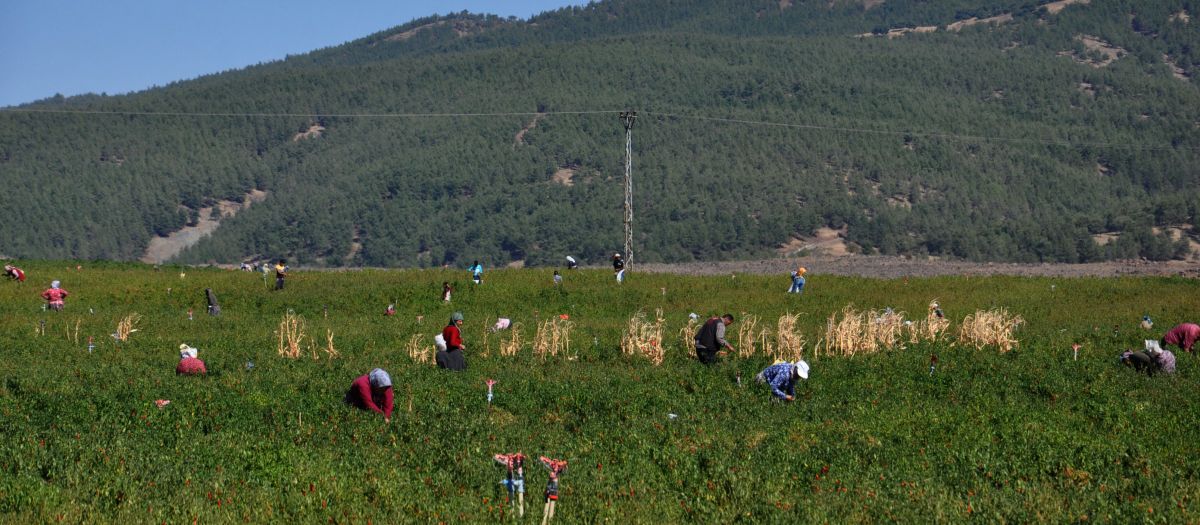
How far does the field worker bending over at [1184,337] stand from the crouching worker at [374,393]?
14.9 metres

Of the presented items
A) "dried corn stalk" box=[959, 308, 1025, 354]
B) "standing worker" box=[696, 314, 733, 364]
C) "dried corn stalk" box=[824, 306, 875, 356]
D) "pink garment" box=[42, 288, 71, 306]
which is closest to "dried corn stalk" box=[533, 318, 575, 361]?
"standing worker" box=[696, 314, 733, 364]

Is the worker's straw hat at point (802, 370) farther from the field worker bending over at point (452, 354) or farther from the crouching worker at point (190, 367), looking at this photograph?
the crouching worker at point (190, 367)

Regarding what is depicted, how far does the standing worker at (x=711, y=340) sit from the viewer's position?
81.0 feet

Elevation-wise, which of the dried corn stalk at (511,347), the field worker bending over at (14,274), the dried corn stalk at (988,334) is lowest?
the field worker bending over at (14,274)

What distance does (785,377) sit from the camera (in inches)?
834

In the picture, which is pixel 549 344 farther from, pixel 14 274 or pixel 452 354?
pixel 14 274

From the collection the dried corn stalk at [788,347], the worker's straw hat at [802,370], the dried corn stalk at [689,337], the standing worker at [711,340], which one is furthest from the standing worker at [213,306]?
the worker's straw hat at [802,370]

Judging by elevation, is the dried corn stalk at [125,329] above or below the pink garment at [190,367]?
below

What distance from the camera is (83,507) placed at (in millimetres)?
13672

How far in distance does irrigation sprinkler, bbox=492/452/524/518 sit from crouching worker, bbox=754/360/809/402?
6.50m

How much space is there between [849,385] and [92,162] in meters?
166

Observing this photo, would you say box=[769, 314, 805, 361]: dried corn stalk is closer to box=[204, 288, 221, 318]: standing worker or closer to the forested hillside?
box=[204, 288, 221, 318]: standing worker

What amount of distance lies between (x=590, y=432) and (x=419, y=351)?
7.99 m

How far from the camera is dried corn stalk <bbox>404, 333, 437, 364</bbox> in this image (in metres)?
25.1
